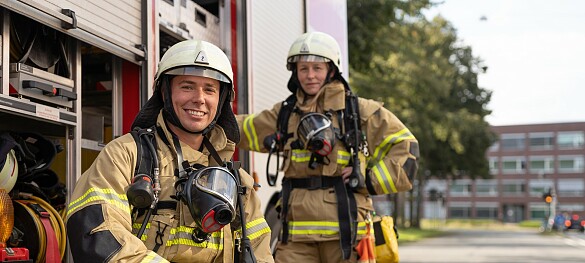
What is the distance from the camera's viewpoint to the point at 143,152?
283 cm

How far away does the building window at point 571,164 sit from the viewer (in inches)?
3233

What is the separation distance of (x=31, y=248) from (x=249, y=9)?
2572 mm

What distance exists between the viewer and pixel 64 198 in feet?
13.9

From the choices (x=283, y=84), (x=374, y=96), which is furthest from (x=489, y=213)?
(x=283, y=84)

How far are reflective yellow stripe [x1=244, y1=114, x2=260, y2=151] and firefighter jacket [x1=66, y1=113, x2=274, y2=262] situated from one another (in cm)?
162

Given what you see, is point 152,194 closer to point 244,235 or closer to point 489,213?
point 244,235

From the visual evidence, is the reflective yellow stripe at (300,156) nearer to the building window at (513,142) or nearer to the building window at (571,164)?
the building window at (571,164)

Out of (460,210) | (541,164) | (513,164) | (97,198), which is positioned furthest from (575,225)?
(97,198)

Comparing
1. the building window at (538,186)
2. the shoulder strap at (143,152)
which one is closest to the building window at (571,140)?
the building window at (538,186)

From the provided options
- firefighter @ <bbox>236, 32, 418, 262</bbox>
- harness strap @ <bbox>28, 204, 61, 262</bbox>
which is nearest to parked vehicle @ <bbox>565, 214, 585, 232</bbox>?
firefighter @ <bbox>236, 32, 418, 262</bbox>

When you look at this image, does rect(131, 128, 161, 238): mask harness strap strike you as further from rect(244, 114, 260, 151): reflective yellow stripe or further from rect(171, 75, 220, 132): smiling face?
rect(244, 114, 260, 151): reflective yellow stripe

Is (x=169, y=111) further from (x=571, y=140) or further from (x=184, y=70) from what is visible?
(x=571, y=140)

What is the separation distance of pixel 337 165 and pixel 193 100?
5.74 ft

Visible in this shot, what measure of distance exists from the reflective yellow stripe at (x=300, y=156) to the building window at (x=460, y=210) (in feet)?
280
